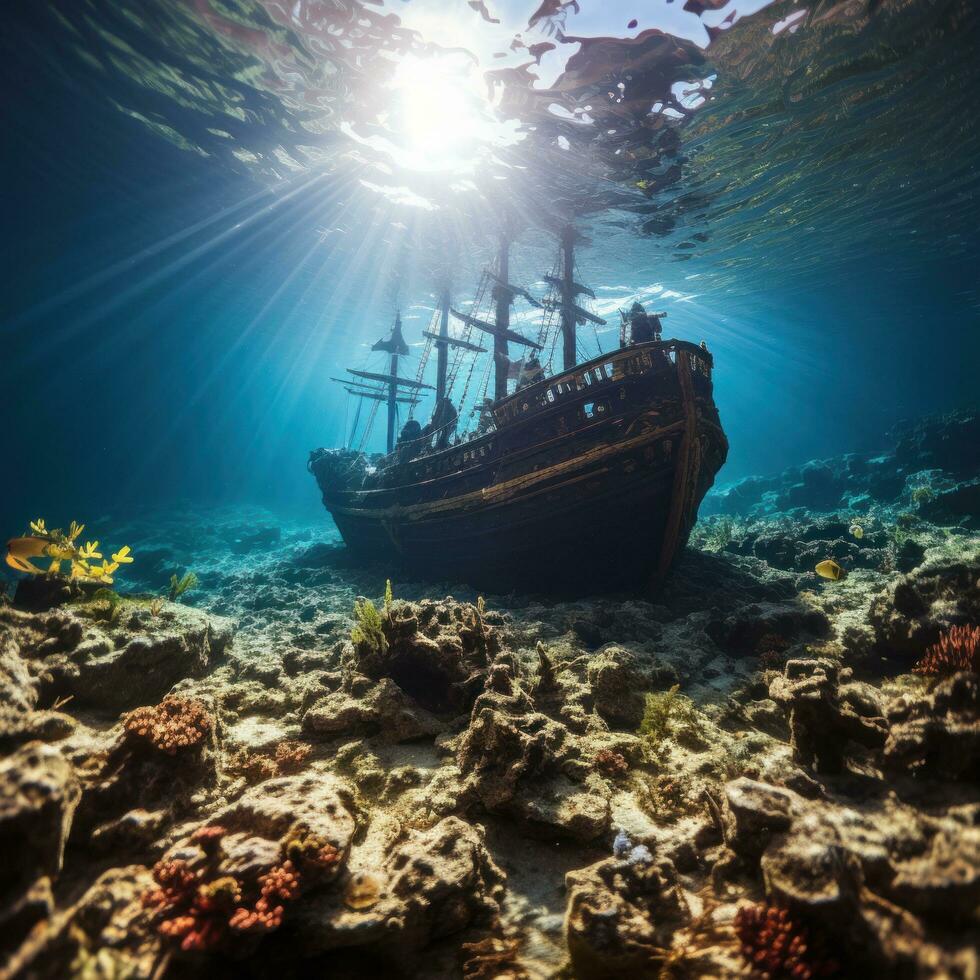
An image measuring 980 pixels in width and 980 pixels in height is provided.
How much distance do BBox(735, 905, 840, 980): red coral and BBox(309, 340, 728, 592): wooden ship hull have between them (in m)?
7.43

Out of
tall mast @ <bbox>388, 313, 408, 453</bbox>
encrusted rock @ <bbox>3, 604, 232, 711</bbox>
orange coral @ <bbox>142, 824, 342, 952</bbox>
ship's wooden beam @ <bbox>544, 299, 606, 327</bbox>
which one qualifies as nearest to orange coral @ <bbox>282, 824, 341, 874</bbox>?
orange coral @ <bbox>142, 824, 342, 952</bbox>

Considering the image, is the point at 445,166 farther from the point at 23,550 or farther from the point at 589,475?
the point at 23,550

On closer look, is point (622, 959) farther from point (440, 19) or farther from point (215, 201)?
point (215, 201)

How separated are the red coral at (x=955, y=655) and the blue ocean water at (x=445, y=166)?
11.6 metres

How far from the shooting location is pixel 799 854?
2.37 m

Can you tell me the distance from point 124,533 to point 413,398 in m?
21.1

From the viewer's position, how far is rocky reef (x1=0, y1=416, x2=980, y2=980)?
217cm

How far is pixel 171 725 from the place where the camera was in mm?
3650

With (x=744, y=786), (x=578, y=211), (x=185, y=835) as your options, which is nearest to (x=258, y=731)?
(x=185, y=835)

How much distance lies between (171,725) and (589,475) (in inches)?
310

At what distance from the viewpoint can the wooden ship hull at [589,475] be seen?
901 cm

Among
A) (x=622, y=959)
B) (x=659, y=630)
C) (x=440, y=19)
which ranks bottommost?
(x=622, y=959)

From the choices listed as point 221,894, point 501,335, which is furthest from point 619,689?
point 501,335

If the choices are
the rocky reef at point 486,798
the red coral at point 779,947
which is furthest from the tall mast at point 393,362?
the red coral at point 779,947
